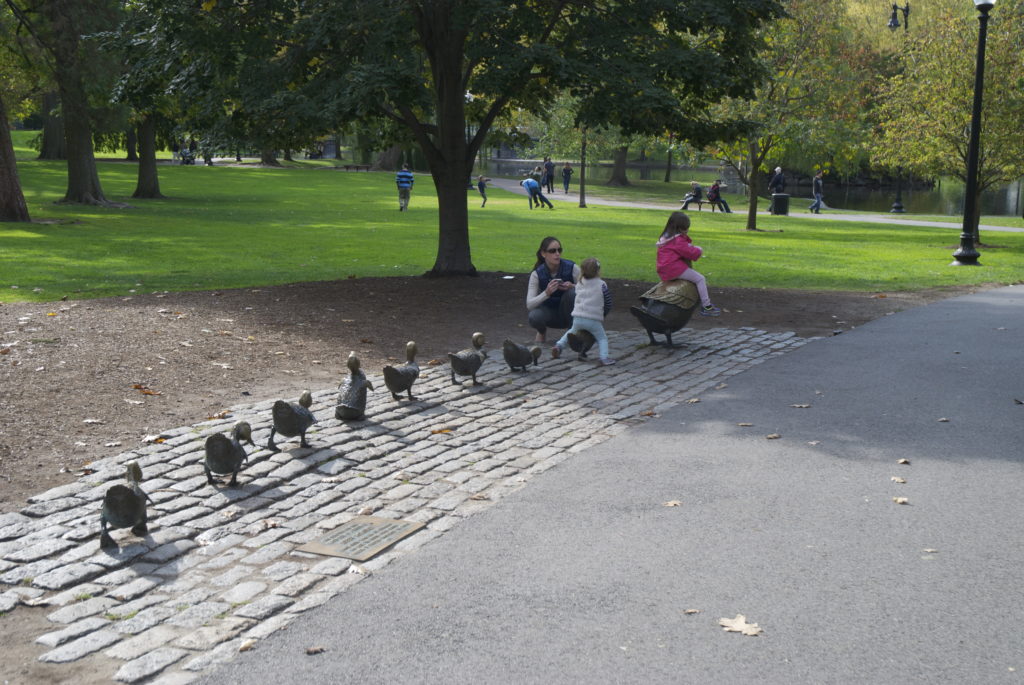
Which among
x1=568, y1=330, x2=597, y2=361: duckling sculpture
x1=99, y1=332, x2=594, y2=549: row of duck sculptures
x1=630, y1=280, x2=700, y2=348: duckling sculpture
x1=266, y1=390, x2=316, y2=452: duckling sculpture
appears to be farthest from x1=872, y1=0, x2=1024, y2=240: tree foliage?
x1=266, y1=390, x2=316, y2=452: duckling sculpture

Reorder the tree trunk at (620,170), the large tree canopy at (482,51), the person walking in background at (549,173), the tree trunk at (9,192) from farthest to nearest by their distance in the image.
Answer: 1. the tree trunk at (620,170)
2. the person walking in background at (549,173)
3. the tree trunk at (9,192)
4. the large tree canopy at (482,51)

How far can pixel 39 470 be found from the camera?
23.5 feet

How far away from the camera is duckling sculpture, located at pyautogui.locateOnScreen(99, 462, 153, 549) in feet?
18.9

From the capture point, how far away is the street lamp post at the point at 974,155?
19844mm

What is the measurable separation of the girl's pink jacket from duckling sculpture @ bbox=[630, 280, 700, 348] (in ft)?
0.66

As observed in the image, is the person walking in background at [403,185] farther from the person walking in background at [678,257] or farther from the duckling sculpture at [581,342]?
the duckling sculpture at [581,342]

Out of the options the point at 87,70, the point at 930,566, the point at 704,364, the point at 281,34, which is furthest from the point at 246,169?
the point at 930,566

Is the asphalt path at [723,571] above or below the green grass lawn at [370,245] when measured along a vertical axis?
below

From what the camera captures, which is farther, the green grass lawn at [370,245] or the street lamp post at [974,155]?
the street lamp post at [974,155]

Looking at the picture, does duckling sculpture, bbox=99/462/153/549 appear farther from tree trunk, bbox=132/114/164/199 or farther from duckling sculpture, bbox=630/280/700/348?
tree trunk, bbox=132/114/164/199

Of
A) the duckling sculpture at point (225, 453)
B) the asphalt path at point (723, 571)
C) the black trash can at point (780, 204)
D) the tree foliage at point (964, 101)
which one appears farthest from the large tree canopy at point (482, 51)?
the black trash can at point (780, 204)

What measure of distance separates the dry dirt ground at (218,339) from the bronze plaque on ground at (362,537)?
2.13 meters

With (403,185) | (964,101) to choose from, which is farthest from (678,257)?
(403,185)

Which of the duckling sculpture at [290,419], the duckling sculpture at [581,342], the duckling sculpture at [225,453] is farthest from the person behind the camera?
the duckling sculpture at [581,342]
